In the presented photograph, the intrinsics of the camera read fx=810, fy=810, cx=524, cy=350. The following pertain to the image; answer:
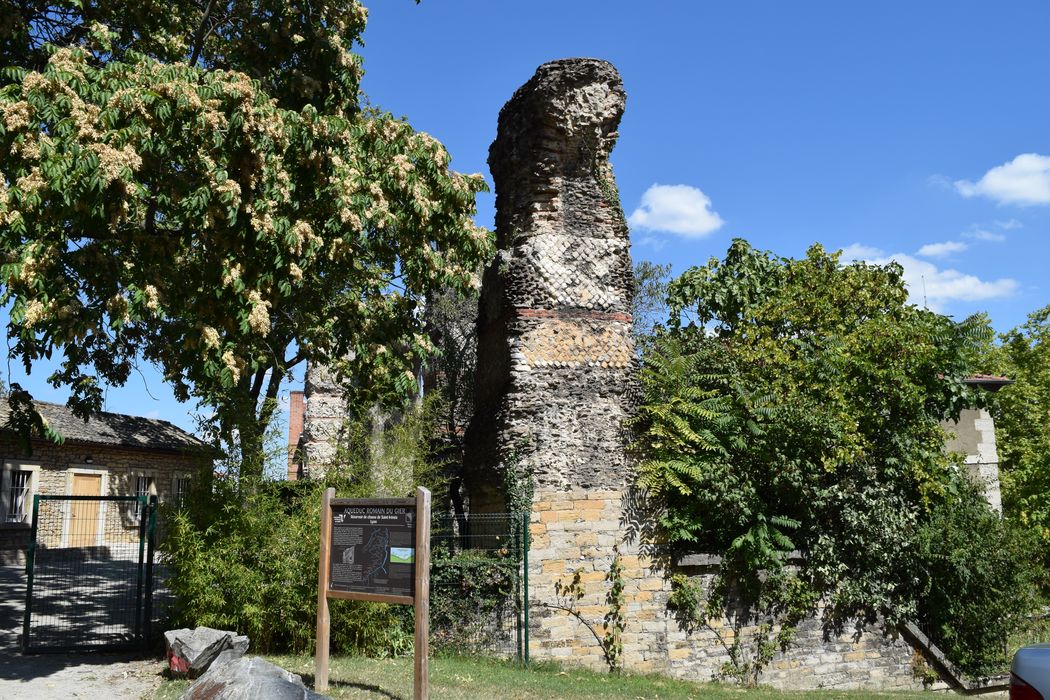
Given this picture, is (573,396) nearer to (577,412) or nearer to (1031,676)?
(577,412)

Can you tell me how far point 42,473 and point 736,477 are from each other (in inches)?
869

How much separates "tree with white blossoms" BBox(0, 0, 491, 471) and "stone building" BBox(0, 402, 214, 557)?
35.4 feet

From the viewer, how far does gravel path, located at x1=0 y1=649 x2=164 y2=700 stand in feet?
29.5

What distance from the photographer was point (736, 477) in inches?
517

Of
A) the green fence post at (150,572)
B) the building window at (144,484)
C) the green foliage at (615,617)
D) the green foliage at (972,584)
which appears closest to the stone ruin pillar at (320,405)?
the building window at (144,484)

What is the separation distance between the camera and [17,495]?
24281 millimetres

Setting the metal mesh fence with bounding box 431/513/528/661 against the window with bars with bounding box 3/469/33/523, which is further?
the window with bars with bounding box 3/469/33/523

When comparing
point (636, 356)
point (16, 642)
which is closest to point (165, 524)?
point (16, 642)

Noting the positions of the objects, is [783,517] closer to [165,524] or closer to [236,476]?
[236,476]

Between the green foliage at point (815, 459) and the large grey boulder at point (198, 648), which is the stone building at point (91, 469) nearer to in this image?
the large grey boulder at point (198, 648)

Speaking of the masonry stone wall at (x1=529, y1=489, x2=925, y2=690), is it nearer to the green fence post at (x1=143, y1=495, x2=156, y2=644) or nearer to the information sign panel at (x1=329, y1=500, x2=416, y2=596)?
the information sign panel at (x1=329, y1=500, x2=416, y2=596)

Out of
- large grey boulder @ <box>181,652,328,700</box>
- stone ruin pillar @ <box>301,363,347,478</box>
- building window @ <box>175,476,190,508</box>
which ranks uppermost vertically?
stone ruin pillar @ <box>301,363,347,478</box>

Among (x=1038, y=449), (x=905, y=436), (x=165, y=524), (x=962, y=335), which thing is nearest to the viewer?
(x=165, y=524)

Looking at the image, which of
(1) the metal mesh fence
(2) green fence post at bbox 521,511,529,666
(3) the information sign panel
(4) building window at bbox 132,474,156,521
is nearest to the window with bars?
(4) building window at bbox 132,474,156,521
